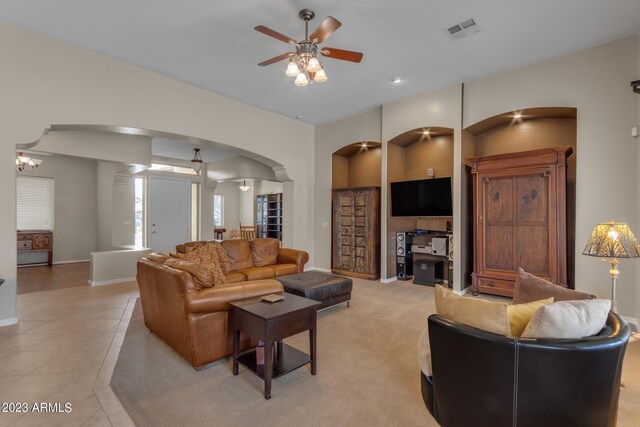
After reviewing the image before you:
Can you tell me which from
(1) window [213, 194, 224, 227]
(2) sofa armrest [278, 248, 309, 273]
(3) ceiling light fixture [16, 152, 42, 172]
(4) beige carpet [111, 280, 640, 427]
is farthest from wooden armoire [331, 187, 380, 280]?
(1) window [213, 194, 224, 227]

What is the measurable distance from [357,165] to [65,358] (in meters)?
6.01

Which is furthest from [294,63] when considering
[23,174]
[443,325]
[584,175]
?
[23,174]

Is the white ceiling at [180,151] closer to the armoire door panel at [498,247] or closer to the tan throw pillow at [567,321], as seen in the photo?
the armoire door panel at [498,247]

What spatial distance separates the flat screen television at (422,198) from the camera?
556 cm

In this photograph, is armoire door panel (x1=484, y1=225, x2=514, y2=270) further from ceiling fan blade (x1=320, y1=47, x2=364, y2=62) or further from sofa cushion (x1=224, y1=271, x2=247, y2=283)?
sofa cushion (x1=224, y1=271, x2=247, y2=283)

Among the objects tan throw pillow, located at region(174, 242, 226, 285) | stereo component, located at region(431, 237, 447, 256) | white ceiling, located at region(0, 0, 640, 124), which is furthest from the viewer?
stereo component, located at region(431, 237, 447, 256)

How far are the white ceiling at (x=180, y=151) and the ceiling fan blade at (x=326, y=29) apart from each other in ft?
17.7

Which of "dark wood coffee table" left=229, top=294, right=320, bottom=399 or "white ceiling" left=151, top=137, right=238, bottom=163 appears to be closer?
"dark wood coffee table" left=229, top=294, right=320, bottom=399

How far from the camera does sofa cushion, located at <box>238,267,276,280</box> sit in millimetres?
4523

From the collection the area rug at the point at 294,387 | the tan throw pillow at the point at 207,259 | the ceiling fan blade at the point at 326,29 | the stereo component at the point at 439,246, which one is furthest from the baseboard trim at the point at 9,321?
the stereo component at the point at 439,246

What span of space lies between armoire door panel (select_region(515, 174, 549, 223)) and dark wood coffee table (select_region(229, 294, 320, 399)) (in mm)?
3584

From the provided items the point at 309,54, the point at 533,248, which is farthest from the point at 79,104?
the point at 533,248

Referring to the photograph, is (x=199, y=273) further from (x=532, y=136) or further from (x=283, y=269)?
(x=532, y=136)

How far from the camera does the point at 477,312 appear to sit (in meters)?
1.55
